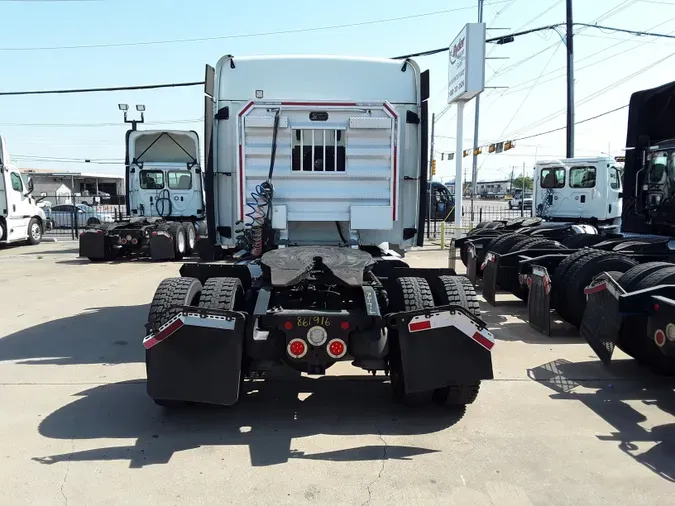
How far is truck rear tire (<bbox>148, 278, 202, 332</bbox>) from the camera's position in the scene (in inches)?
181

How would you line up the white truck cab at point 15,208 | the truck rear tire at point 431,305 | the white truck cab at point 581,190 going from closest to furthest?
the truck rear tire at point 431,305
the white truck cab at point 581,190
the white truck cab at point 15,208

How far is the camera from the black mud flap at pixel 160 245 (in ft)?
49.9

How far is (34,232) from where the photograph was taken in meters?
21.1

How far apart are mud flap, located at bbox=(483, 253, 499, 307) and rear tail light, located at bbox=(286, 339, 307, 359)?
17.2 feet

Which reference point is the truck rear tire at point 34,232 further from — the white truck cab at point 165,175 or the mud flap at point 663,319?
the mud flap at point 663,319

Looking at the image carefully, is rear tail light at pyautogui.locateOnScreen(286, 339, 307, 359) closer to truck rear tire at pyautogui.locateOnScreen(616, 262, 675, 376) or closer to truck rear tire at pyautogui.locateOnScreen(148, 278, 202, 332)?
truck rear tire at pyautogui.locateOnScreen(148, 278, 202, 332)

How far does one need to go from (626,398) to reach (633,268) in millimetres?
1336

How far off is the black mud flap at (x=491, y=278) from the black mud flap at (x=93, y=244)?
10.6 metres

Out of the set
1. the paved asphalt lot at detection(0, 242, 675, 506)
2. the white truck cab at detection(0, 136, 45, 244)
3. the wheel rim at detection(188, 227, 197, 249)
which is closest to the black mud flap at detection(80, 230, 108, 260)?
the wheel rim at detection(188, 227, 197, 249)

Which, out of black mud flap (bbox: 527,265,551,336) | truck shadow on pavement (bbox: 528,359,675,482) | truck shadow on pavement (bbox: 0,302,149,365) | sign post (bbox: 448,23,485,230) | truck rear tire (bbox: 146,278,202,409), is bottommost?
truck shadow on pavement (bbox: 528,359,675,482)

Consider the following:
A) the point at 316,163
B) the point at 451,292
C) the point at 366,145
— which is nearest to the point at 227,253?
the point at 316,163

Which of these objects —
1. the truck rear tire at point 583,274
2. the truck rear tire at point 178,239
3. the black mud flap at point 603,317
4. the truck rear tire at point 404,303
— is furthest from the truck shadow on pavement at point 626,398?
the truck rear tire at point 178,239

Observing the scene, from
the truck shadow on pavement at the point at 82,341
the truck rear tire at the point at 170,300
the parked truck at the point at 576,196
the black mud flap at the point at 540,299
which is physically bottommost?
the truck shadow on pavement at the point at 82,341

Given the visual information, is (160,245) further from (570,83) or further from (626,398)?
(570,83)
